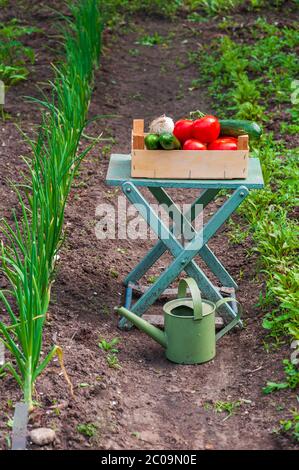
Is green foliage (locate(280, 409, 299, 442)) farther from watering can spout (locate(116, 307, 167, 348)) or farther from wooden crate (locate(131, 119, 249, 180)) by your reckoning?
wooden crate (locate(131, 119, 249, 180))

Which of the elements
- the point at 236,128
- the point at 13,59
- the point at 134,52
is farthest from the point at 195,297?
the point at 134,52

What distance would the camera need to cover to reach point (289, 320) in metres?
4.20

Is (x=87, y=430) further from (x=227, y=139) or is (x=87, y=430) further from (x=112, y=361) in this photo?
(x=227, y=139)

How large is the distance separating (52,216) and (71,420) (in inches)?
41.9

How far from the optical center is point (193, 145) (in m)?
4.21

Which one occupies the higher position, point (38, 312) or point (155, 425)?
point (38, 312)

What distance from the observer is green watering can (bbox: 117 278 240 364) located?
405cm

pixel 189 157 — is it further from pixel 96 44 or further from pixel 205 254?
pixel 96 44

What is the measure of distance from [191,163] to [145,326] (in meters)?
0.75

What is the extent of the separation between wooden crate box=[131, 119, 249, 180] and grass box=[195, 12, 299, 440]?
23.0 inches

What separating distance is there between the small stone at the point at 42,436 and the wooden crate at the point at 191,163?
1.37m
